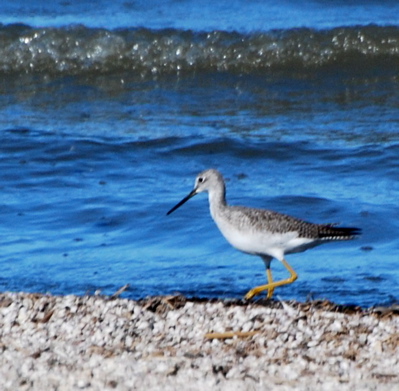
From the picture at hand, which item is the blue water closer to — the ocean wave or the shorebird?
the ocean wave

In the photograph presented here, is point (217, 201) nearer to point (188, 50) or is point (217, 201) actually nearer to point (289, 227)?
point (289, 227)

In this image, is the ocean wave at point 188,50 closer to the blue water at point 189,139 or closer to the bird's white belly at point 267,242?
the blue water at point 189,139

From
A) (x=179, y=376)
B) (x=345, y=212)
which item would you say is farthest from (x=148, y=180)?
(x=179, y=376)

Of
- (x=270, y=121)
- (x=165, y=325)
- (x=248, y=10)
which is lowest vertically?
(x=165, y=325)

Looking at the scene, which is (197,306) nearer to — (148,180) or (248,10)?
(148,180)

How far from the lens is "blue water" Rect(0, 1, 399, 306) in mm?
7066

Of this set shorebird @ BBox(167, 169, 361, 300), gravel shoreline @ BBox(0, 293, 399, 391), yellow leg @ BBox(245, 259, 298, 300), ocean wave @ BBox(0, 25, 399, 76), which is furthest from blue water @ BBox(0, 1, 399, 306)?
gravel shoreline @ BBox(0, 293, 399, 391)

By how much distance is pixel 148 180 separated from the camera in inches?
371

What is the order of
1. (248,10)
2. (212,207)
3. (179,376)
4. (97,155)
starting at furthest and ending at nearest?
(248,10), (97,155), (212,207), (179,376)

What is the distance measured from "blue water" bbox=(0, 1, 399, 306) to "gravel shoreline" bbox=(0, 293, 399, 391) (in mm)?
1082

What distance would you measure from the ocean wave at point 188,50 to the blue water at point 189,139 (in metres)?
0.03

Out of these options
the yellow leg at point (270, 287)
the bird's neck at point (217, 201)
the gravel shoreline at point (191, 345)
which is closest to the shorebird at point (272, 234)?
the yellow leg at point (270, 287)

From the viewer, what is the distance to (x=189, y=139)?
1069 cm

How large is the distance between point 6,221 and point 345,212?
301 centimetres
